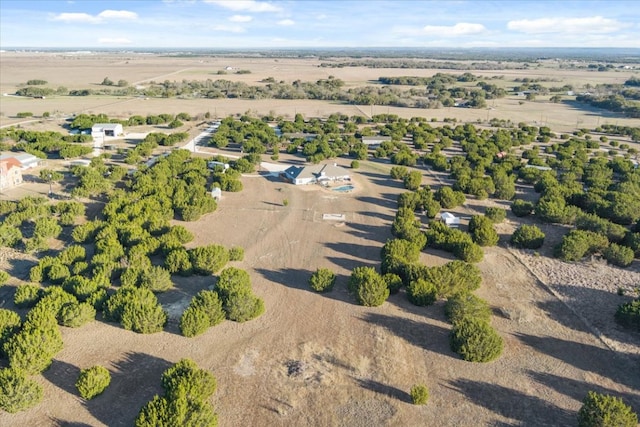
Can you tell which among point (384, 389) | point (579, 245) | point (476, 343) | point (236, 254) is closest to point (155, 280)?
point (236, 254)

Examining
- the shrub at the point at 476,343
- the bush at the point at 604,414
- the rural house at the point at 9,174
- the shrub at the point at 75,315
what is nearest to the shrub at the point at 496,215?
the shrub at the point at 476,343

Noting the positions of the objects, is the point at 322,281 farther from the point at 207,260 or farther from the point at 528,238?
the point at 528,238

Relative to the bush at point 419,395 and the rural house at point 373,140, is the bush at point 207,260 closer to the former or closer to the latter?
the bush at point 419,395

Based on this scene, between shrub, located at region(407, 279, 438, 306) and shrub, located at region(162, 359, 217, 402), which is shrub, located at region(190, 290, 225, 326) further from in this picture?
shrub, located at region(407, 279, 438, 306)

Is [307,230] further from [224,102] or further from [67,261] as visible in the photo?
[224,102]

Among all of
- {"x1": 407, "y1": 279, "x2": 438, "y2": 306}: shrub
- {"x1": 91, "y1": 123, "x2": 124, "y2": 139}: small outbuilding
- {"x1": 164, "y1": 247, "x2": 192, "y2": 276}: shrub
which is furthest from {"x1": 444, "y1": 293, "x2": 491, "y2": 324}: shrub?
{"x1": 91, "y1": 123, "x2": 124, "y2": 139}: small outbuilding

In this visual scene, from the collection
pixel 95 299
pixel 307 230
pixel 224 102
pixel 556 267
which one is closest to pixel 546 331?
pixel 556 267
